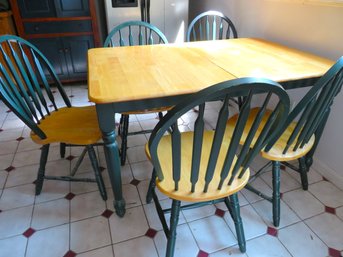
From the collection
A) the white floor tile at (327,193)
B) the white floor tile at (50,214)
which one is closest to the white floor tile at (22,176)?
the white floor tile at (50,214)

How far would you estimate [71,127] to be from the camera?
1496 mm

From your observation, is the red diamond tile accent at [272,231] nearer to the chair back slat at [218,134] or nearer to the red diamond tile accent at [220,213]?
the red diamond tile accent at [220,213]

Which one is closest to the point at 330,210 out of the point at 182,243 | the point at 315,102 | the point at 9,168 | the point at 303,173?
the point at 303,173

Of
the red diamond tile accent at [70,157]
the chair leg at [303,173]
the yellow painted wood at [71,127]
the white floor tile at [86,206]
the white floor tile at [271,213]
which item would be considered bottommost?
the white floor tile at [86,206]

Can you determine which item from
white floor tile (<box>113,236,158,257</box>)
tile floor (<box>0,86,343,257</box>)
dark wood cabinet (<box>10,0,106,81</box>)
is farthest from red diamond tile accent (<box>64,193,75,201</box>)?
dark wood cabinet (<box>10,0,106,81</box>)

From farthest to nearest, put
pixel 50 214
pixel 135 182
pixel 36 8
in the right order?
pixel 36 8
pixel 135 182
pixel 50 214

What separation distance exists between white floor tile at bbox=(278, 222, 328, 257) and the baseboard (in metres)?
0.49

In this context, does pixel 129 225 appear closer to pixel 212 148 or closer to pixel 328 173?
pixel 212 148

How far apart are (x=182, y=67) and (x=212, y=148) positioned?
2.12ft

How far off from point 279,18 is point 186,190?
1.62 meters

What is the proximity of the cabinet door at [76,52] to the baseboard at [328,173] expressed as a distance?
9.02 ft

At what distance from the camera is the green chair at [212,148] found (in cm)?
74

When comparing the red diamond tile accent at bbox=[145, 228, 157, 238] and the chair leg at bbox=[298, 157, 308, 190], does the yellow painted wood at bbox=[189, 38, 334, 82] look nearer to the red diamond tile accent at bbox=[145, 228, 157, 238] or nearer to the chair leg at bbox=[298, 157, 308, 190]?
the chair leg at bbox=[298, 157, 308, 190]

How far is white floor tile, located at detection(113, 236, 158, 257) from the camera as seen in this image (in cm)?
127
